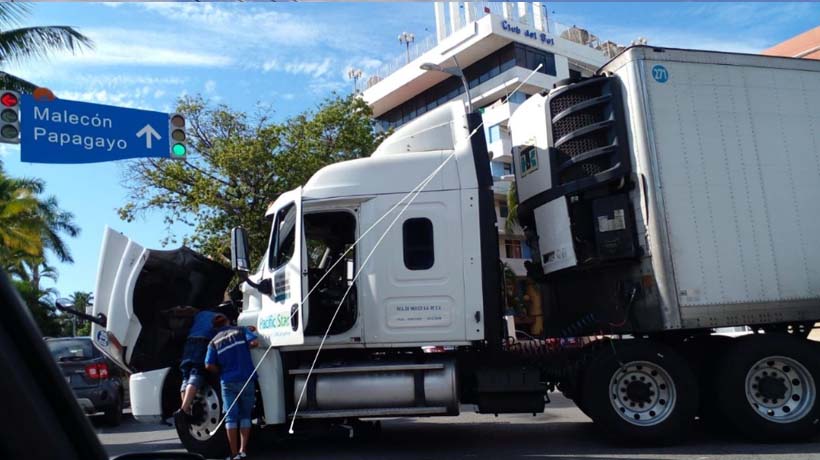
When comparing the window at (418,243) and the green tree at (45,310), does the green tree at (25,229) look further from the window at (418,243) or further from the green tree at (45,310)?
the window at (418,243)

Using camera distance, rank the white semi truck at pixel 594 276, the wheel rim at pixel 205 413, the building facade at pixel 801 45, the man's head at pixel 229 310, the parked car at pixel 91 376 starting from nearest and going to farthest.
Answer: the white semi truck at pixel 594 276, the wheel rim at pixel 205 413, the man's head at pixel 229 310, the parked car at pixel 91 376, the building facade at pixel 801 45

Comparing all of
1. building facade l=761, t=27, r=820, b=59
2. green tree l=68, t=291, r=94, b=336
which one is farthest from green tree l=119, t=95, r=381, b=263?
building facade l=761, t=27, r=820, b=59

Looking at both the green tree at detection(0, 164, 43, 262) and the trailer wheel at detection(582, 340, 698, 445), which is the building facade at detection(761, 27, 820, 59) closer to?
the trailer wheel at detection(582, 340, 698, 445)

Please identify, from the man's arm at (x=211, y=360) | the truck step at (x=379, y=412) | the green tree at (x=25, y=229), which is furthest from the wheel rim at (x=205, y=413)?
the green tree at (x=25, y=229)

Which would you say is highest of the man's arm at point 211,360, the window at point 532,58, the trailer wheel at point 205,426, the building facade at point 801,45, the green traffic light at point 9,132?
the window at point 532,58

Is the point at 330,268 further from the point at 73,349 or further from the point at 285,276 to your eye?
the point at 73,349

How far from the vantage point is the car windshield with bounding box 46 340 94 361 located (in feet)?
35.9

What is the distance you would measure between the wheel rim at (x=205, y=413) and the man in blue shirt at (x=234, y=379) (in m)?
0.25

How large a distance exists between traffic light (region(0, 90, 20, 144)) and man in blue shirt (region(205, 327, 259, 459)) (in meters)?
5.24

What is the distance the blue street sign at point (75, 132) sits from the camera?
972 cm

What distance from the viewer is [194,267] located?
27.0ft

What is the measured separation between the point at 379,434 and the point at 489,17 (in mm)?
38277

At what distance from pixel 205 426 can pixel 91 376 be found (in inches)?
183

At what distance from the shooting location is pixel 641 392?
690 cm
